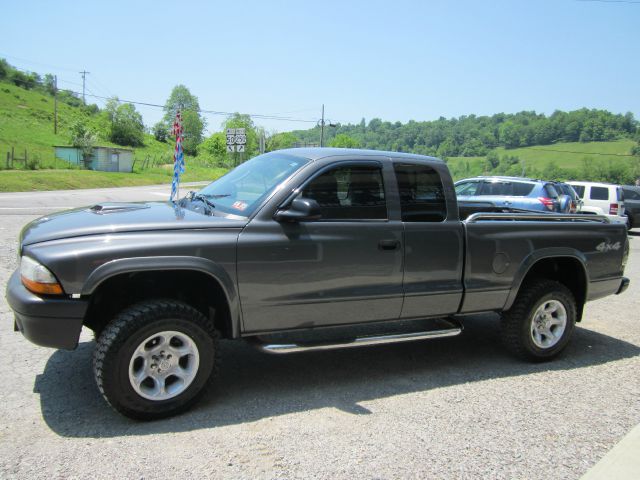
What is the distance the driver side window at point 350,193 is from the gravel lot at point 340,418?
1380mm

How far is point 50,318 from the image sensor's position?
3166 millimetres

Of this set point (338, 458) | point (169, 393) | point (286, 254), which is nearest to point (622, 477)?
point (338, 458)

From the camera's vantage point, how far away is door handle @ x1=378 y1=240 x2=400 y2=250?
4.07 m

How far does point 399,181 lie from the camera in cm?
434

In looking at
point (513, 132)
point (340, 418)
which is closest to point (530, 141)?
point (513, 132)

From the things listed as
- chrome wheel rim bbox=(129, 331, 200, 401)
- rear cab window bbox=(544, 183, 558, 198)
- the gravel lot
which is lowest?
the gravel lot

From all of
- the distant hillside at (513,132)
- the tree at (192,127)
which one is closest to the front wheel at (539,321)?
the distant hillside at (513,132)

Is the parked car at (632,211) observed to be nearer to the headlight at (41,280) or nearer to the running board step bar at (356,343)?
the running board step bar at (356,343)

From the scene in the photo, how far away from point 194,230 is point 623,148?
10036 cm

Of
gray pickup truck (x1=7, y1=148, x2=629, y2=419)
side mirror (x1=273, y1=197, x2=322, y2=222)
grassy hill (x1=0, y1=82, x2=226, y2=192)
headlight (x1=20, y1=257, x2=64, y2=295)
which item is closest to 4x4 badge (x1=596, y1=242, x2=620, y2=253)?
gray pickup truck (x1=7, y1=148, x2=629, y2=419)

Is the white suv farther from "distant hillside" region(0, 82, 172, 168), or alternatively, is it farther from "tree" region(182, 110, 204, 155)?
"tree" region(182, 110, 204, 155)

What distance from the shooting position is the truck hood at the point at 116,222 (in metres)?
3.38

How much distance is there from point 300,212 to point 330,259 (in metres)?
0.44

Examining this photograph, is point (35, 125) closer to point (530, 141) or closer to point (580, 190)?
A: point (580, 190)
